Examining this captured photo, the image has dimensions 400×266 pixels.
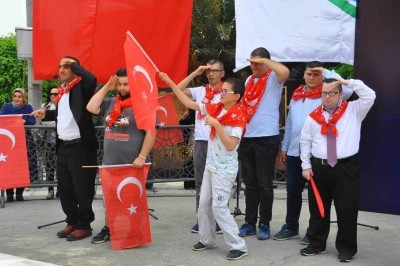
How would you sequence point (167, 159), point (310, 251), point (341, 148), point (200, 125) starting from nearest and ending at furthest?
point (341, 148) → point (310, 251) → point (200, 125) → point (167, 159)

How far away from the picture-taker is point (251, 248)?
5.69 meters

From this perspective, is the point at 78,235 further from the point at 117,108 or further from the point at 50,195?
the point at 50,195

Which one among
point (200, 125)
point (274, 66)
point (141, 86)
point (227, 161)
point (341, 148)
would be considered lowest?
point (227, 161)

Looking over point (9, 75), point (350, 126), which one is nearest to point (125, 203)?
point (350, 126)

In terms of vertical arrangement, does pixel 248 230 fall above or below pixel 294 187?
below

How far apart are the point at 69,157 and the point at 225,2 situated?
11.4 m

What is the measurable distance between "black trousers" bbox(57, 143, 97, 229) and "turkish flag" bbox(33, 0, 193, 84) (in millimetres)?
916

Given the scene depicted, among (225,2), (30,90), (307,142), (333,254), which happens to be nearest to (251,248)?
(333,254)

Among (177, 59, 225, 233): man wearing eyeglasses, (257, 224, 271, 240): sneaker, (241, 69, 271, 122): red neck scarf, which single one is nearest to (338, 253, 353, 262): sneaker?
(257, 224, 271, 240): sneaker

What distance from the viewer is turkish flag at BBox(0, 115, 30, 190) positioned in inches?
328

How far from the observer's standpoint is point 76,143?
6.02 metres

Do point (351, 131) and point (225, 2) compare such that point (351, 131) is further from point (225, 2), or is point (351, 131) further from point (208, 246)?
point (225, 2)

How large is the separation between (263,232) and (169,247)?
103 cm

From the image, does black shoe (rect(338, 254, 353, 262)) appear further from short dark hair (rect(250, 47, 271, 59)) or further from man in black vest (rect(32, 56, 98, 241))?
man in black vest (rect(32, 56, 98, 241))
